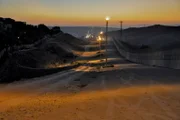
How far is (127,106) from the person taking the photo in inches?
637

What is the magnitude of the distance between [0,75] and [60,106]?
25.0 m

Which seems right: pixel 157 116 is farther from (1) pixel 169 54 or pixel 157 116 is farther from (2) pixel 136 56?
(2) pixel 136 56

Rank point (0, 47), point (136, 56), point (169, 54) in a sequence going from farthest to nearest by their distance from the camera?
point (0, 47)
point (136, 56)
point (169, 54)

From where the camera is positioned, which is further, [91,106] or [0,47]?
[0,47]

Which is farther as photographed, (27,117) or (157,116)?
(27,117)

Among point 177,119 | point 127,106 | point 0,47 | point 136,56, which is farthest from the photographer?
point 0,47

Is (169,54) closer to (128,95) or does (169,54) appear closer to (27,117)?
(128,95)

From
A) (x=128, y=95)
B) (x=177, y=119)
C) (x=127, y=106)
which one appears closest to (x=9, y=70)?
(x=128, y=95)

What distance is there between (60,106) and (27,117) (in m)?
2.65

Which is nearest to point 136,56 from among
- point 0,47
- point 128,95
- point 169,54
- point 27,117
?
point 169,54

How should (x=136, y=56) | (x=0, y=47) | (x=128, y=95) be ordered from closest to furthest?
(x=128, y=95) < (x=136, y=56) < (x=0, y=47)

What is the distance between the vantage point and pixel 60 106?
17.4 metres

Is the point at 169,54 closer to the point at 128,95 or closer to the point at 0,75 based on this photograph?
the point at 0,75

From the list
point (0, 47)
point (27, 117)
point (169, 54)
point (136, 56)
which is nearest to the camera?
point (27, 117)
